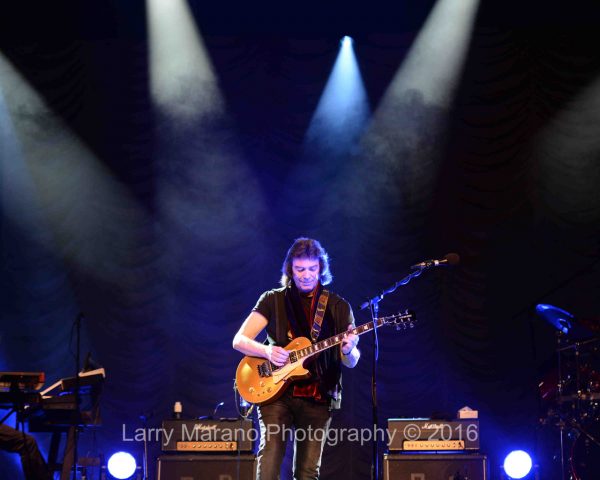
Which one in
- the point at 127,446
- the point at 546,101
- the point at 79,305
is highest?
the point at 546,101

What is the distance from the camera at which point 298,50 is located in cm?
924

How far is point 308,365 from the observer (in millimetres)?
5641

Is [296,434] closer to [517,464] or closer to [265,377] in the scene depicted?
[265,377]

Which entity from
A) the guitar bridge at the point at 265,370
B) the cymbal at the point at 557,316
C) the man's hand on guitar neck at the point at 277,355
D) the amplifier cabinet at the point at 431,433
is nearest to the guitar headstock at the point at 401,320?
the man's hand on guitar neck at the point at 277,355

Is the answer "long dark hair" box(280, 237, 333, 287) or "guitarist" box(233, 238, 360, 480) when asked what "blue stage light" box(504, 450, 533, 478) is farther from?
"long dark hair" box(280, 237, 333, 287)

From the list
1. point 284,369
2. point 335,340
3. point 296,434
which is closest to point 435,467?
point 296,434

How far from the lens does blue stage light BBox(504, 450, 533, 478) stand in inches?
298

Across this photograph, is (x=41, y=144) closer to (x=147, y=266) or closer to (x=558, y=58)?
(x=147, y=266)

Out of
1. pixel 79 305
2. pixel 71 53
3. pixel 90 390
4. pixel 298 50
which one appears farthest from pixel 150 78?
pixel 90 390

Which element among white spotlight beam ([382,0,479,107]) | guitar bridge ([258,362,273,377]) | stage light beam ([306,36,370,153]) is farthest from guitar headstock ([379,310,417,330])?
white spotlight beam ([382,0,479,107])

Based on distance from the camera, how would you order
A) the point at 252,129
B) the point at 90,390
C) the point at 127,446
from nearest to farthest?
the point at 90,390, the point at 127,446, the point at 252,129

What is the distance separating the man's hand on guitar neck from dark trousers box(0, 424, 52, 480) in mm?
2746

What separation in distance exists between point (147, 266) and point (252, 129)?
197cm

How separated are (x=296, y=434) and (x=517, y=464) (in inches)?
119
